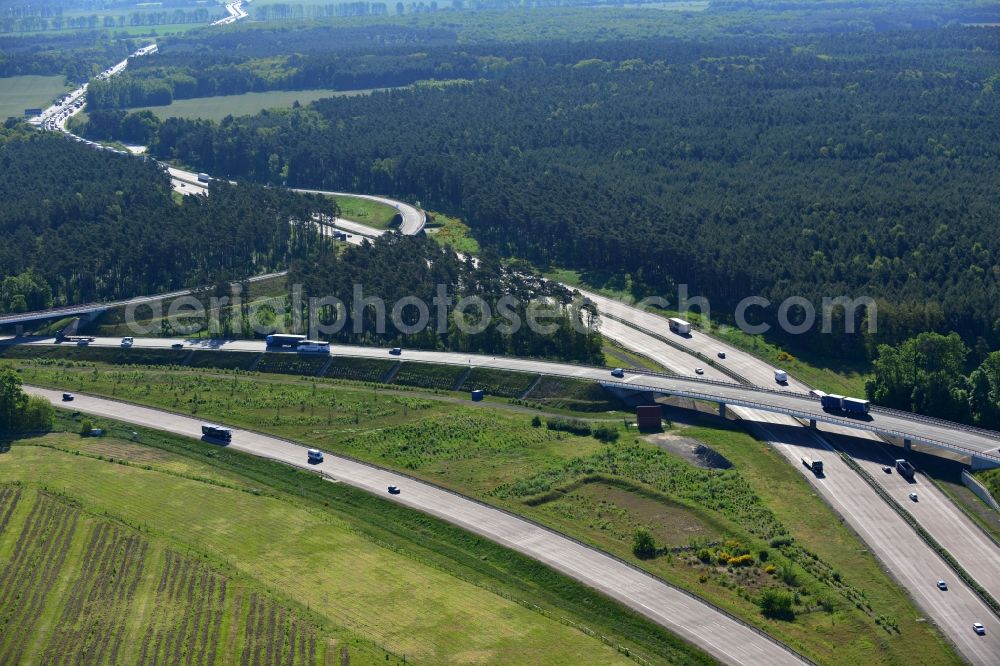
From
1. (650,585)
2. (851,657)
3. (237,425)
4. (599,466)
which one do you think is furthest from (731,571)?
(237,425)

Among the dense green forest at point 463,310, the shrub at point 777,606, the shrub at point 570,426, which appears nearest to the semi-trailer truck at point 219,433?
the dense green forest at point 463,310

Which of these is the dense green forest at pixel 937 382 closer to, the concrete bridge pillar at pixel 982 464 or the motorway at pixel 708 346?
the motorway at pixel 708 346

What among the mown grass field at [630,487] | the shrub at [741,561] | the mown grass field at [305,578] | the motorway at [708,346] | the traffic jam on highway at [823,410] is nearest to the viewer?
the mown grass field at [305,578]

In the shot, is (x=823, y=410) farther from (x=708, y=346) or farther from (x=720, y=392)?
(x=708, y=346)

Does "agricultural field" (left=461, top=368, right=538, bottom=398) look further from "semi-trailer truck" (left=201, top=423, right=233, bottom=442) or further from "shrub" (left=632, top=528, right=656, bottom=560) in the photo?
"shrub" (left=632, top=528, right=656, bottom=560)

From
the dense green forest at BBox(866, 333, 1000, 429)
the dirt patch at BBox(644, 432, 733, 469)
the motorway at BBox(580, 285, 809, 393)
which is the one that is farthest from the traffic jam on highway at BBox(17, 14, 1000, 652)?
the dirt patch at BBox(644, 432, 733, 469)
